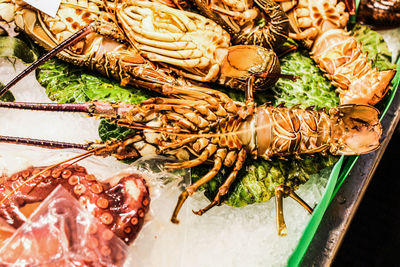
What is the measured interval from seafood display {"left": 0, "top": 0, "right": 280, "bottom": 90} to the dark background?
5.88 ft

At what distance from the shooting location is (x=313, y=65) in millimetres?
2564

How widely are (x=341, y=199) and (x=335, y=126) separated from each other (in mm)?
452

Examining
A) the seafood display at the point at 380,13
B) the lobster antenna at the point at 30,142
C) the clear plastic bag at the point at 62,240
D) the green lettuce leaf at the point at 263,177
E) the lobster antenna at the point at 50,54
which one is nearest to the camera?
the clear plastic bag at the point at 62,240

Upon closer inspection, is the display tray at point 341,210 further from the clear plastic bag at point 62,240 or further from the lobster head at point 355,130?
the clear plastic bag at point 62,240

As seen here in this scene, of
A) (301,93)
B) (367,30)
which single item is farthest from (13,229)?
(367,30)

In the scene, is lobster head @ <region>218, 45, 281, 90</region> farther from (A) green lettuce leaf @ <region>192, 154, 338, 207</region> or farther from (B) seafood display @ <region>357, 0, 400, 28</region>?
(B) seafood display @ <region>357, 0, 400, 28</region>

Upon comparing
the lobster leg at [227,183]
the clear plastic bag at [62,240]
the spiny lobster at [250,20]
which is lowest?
the lobster leg at [227,183]

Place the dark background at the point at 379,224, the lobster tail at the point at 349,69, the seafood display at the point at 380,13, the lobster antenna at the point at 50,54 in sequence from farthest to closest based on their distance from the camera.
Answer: the dark background at the point at 379,224 < the seafood display at the point at 380,13 < the lobster tail at the point at 349,69 < the lobster antenna at the point at 50,54

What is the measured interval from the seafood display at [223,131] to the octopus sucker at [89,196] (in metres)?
0.16

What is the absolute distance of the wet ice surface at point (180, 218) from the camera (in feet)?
5.52

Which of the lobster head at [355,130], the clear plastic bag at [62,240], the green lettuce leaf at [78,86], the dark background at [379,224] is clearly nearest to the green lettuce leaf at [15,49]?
the green lettuce leaf at [78,86]

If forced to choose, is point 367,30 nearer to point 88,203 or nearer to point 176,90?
point 176,90

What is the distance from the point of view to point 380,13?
275 centimetres

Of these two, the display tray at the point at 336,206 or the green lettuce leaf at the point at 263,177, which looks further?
the green lettuce leaf at the point at 263,177
